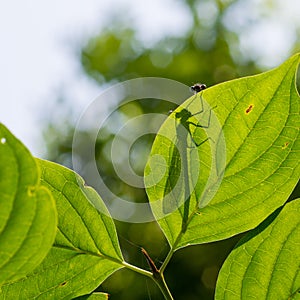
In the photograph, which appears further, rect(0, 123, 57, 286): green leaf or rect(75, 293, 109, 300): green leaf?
rect(75, 293, 109, 300): green leaf

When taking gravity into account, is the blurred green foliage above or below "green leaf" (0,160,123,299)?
below

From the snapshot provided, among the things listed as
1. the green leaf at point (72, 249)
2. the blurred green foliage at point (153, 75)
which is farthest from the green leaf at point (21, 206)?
the blurred green foliage at point (153, 75)

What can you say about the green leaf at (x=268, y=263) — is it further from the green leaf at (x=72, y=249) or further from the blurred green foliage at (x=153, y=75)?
the blurred green foliage at (x=153, y=75)

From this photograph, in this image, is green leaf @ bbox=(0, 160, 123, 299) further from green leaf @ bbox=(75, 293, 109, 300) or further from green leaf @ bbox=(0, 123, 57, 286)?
green leaf @ bbox=(0, 123, 57, 286)

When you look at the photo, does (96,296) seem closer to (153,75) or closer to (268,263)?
(268,263)

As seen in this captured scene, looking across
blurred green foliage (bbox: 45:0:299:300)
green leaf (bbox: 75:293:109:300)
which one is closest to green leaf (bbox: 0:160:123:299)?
green leaf (bbox: 75:293:109:300)

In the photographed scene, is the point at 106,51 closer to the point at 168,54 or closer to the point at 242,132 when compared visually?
the point at 168,54

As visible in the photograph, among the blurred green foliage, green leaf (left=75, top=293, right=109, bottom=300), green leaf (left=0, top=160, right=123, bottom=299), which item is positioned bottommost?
the blurred green foliage

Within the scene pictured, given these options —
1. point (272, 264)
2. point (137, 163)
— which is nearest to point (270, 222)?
point (272, 264)
